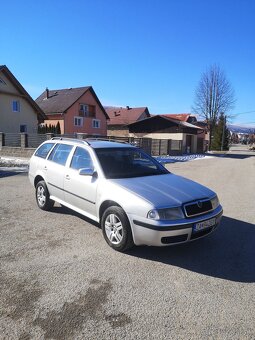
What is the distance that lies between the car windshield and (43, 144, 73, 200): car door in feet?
3.00

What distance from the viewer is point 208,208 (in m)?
4.68

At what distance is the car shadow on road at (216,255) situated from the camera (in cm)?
414

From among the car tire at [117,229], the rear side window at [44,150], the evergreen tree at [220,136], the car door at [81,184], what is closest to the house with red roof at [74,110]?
the evergreen tree at [220,136]

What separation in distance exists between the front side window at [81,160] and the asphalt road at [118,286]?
42.4 inches

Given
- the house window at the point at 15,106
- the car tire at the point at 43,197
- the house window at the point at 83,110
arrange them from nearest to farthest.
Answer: the car tire at the point at 43,197 → the house window at the point at 15,106 → the house window at the point at 83,110

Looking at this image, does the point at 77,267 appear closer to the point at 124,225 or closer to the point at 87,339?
the point at 124,225

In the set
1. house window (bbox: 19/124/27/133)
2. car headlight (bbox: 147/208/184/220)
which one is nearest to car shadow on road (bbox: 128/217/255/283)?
car headlight (bbox: 147/208/184/220)

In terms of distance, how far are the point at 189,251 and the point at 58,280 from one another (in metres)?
1.96

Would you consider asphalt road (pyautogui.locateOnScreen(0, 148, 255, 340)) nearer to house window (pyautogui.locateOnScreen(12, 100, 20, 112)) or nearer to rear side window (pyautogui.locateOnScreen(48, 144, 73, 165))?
rear side window (pyautogui.locateOnScreen(48, 144, 73, 165))

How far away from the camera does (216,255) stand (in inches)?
184

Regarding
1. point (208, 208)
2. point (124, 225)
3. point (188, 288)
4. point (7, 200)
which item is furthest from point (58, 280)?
point (7, 200)

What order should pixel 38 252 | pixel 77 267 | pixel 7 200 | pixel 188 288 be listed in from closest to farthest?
pixel 188 288
pixel 77 267
pixel 38 252
pixel 7 200

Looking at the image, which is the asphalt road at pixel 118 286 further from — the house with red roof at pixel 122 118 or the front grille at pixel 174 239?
the house with red roof at pixel 122 118

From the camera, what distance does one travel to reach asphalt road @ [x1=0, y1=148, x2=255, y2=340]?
2.96 m
